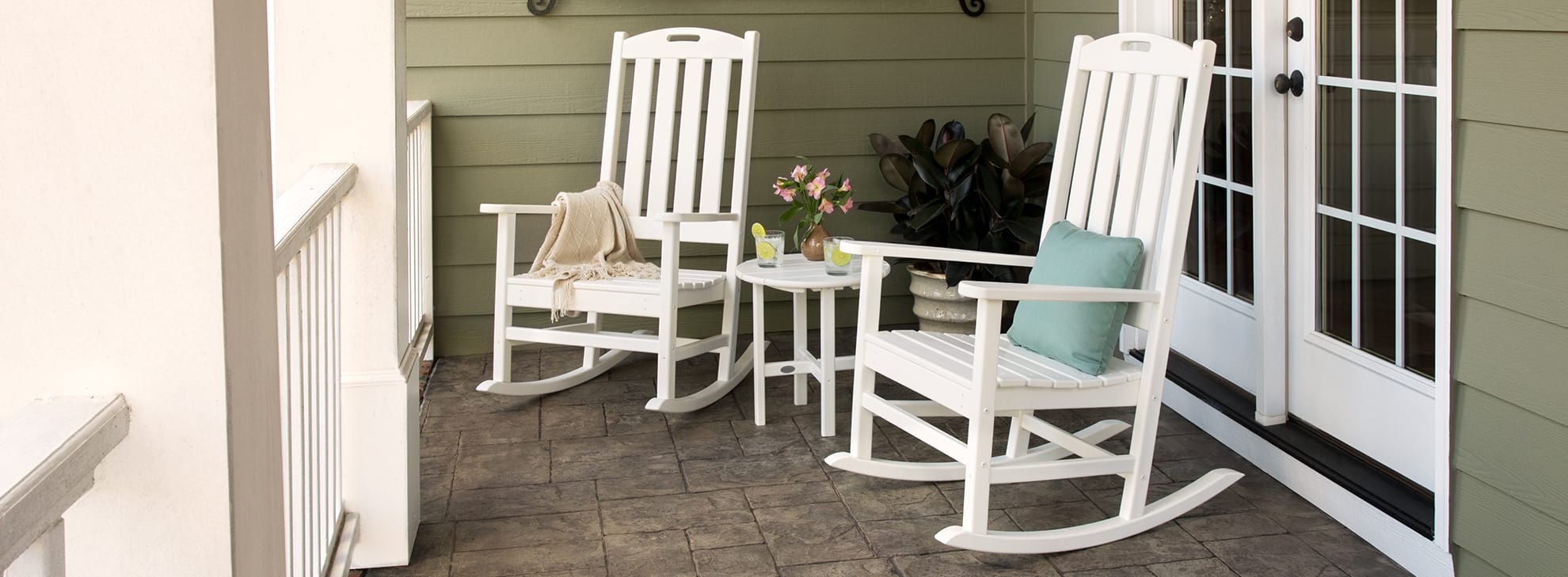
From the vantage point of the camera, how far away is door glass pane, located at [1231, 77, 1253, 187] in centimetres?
329

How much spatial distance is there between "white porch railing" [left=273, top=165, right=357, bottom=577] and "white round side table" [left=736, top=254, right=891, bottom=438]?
132 cm

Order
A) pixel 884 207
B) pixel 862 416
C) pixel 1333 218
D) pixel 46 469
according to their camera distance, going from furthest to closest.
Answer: pixel 884 207 < pixel 862 416 < pixel 1333 218 < pixel 46 469

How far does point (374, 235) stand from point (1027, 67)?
2814 millimetres

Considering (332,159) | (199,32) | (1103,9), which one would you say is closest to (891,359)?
→ (332,159)

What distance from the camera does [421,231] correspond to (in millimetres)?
4250

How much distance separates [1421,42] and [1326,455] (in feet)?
3.02

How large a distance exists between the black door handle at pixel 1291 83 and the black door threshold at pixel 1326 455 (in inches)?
30.3

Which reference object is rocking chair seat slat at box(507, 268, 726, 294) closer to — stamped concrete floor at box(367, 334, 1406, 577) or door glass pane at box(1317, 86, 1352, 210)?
stamped concrete floor at box(367, 334, 1406, 577)

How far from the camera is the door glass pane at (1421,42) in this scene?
2543mm

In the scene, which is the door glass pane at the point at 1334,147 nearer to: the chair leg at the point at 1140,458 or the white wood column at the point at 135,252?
the chair leg at the point at 1140,458

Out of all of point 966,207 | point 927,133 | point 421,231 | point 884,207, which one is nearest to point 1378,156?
point 966,207

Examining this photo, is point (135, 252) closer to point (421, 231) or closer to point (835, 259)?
point (835, 259)

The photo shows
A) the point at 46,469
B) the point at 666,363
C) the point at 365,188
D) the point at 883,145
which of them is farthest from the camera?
the point at 883,145

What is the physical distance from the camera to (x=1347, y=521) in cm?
274
